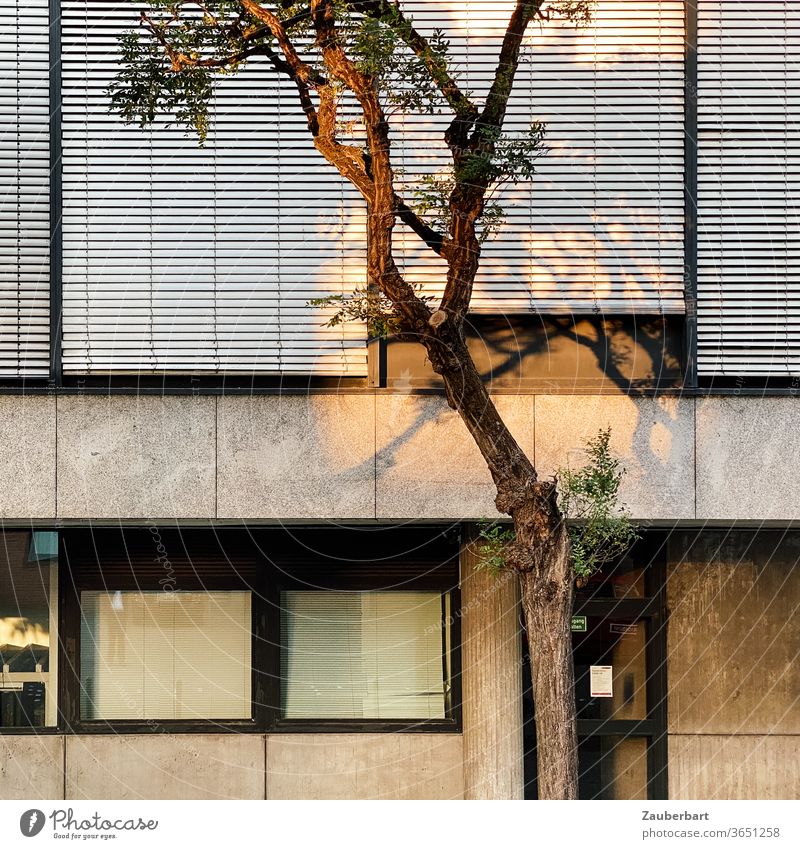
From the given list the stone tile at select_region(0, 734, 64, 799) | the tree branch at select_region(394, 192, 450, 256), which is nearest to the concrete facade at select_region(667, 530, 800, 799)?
the tree branch at select_region(394, 192, 450, 256)

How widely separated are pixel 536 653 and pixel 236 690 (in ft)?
12.7

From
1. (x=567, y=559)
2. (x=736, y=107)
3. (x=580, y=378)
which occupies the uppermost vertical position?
(x=736, y=107)

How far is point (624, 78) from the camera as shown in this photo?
932 cm

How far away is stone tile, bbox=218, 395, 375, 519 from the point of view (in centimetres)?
913

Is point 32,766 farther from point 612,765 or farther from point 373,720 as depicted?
point 612,765

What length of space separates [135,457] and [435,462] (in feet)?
8.32

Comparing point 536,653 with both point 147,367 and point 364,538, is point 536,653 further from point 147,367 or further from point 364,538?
point 147,367

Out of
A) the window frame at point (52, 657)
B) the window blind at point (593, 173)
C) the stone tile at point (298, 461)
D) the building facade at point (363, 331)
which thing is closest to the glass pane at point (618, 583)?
the building facade at point (363, 331)

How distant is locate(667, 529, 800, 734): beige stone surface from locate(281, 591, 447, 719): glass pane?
224 cm

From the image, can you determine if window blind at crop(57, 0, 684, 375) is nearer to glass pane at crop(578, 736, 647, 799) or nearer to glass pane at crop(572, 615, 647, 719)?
glass pane at crop(572, 615, 647, 719)

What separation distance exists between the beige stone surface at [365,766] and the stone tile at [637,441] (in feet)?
9.10

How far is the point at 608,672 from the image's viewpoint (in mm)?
10047
